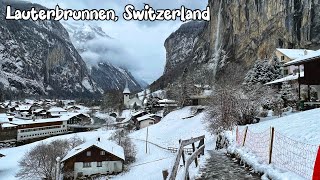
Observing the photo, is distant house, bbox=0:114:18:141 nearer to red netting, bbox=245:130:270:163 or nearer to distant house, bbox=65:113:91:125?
distant house, bbox=65:113:91:125

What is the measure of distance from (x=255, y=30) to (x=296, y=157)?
342 ft

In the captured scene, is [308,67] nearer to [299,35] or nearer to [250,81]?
[250,81]

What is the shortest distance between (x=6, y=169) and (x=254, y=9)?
9543cm

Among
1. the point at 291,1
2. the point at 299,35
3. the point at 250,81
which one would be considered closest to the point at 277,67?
the point at 250,81

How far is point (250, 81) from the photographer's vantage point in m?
55.0

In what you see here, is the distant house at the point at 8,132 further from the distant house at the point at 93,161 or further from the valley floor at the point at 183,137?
the distant house at the point at 93,161

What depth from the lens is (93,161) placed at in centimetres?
4316

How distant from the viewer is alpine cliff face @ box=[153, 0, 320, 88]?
89.0 metres

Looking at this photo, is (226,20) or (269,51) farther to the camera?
(226,20)

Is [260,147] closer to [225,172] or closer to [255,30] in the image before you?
[225,172]

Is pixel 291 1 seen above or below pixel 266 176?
above

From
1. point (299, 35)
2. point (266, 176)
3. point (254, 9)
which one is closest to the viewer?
point (266, 176)

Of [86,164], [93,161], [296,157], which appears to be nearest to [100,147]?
[93,161]

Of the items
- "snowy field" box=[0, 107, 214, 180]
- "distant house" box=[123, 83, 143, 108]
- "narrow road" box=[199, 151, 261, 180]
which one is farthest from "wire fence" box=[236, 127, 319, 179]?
"distant house" box=[123, 83, 143, 108]
